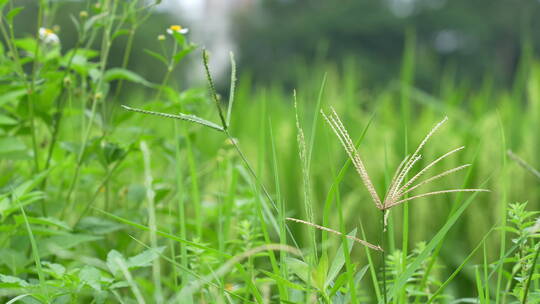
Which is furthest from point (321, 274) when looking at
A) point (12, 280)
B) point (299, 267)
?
point (12, 280)

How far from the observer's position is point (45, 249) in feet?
2.98

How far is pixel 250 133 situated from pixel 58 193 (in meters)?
1.34

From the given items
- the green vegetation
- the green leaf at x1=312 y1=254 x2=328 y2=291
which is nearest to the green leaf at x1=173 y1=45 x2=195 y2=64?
the green vegetation

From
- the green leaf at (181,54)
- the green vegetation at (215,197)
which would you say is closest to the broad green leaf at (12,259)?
the green vegetation at (215,197)

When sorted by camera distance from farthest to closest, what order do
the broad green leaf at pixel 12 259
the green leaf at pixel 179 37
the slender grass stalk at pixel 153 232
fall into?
the green leaf at pixel 179 37 → the broad green leaf at pixel 12 259 → the slender grass stalk at pixel 153 232

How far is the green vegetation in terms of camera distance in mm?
634

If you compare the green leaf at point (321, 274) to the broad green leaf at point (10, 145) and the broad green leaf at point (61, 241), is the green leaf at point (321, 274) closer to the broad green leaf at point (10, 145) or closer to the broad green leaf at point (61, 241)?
the broad green leaf at point (61, 241)

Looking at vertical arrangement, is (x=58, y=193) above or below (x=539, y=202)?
above

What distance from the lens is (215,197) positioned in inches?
62.0

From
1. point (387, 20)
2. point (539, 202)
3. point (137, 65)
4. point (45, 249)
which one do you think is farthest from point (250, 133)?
point (387, 20)

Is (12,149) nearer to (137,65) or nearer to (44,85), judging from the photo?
(44,85)

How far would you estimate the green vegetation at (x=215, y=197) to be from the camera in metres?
0.63

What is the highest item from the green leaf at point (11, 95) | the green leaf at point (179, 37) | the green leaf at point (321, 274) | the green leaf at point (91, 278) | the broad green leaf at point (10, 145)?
the green leaf at point (179, 37)

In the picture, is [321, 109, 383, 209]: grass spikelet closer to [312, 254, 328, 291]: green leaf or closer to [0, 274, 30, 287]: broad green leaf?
[312, 254, 328, 291]: green leaf
